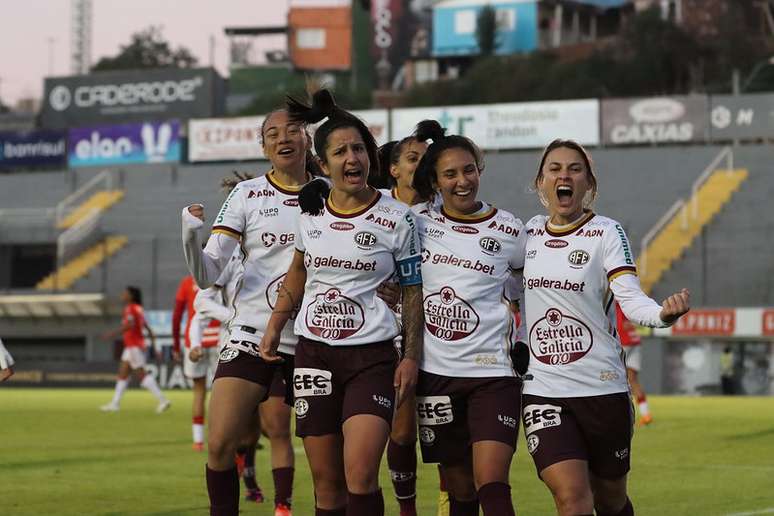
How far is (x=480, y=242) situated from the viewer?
7.98 metres

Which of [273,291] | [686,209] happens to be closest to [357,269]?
[273,291]

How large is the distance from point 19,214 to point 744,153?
26566mm

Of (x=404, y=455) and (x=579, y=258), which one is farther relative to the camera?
(x=404, y=455)

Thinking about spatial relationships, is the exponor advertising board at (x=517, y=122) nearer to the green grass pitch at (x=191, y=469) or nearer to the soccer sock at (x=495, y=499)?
the green grass pitch at (x=191, y=469)

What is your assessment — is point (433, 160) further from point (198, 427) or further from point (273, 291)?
point (198, 427)

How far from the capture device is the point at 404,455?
370 inches

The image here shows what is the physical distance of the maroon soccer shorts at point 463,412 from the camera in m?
7.80

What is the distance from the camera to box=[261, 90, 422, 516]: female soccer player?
781 centimetres

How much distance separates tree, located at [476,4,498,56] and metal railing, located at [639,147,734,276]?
4517 cm

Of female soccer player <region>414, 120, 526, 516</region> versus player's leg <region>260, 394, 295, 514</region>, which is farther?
player's leg <region>260, 394, 295, 514</region>

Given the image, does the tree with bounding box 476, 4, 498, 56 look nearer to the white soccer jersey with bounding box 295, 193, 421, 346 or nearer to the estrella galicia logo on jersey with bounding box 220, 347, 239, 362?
the estrella galicia logo on jersey with bounding box 220, 347, 239, 362

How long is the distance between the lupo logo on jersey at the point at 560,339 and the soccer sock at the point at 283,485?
3.14 meters

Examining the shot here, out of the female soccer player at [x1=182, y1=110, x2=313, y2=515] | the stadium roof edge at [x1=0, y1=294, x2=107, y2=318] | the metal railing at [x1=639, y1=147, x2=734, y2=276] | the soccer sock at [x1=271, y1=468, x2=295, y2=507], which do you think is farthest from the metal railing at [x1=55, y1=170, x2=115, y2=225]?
the female soccer player at [x1=182, y1=110, x2=313, y2=515]

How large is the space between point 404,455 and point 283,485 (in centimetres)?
119
